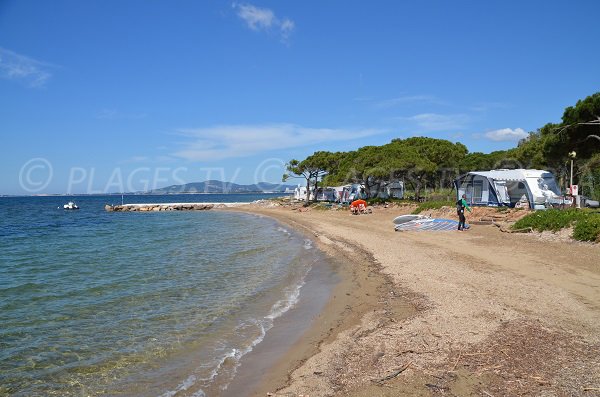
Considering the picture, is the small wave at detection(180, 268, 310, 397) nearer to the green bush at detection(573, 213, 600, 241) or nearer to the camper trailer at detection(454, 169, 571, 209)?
the green bush at detection(573, 213, 600, 241)

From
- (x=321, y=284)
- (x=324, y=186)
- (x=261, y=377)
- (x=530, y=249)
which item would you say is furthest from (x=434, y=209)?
(x=324, y=186)

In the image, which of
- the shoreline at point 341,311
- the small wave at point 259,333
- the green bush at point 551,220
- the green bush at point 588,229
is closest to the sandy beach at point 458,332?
the shoreline at point 341,311

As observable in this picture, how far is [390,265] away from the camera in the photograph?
12531 mm

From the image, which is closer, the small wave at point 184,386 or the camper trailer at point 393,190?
the small wave at point 184,386

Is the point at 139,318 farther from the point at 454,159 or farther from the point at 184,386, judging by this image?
the point at 454,159

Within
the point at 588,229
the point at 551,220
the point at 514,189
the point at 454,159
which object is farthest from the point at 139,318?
the point at 454,159

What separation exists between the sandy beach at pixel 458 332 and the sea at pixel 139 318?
1.10 m

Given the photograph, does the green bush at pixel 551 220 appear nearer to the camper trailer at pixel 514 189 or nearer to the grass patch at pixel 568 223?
the grass patch at pixel 568 223

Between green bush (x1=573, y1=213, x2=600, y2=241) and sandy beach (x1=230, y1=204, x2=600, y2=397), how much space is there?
4.03 ft

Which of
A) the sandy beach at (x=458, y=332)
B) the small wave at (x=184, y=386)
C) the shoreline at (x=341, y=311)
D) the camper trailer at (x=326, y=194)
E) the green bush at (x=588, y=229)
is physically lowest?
the small wave at (x=184, y=386)

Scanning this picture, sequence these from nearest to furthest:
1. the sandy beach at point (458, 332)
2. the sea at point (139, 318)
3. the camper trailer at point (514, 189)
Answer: the sandy beach at point (458, 332), the sea at point (139, 318), the camper trailer at point (514, 189)

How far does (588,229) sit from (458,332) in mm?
10431

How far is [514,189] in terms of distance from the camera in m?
25.8

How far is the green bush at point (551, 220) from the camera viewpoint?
50.2ft
